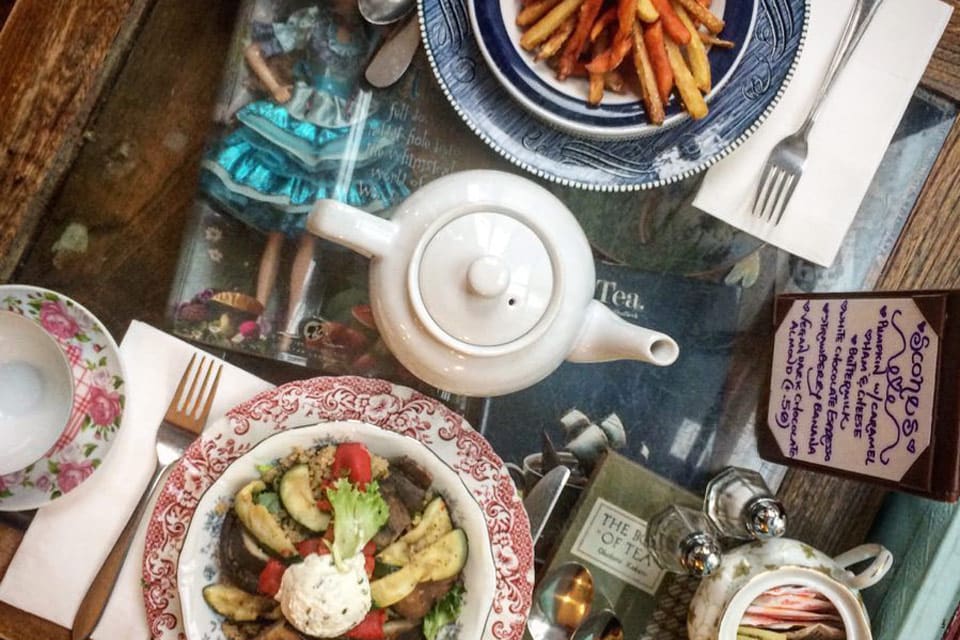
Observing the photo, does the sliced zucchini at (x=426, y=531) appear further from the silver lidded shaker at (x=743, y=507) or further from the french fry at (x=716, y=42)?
the french fry at (x=716, y=42)

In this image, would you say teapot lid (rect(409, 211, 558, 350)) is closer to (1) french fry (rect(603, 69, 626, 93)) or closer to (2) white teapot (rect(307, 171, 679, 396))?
(2) white teapot (rect(307, 171, 679, 396))

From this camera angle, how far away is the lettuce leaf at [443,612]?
0.93m

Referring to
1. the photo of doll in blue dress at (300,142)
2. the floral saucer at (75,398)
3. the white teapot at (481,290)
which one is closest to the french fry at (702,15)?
the white teapot at (481,290)

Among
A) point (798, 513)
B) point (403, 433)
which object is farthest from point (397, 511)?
point (798, 513)

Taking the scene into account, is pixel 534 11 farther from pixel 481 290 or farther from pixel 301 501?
pixel 301 501

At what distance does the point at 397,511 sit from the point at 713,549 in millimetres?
362

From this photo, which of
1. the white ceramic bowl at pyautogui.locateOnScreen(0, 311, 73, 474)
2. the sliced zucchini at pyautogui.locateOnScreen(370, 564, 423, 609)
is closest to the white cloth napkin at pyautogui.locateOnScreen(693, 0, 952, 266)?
the sliced zucchini at pyautogui.locateOnScreen(370, 564, 423, 609)

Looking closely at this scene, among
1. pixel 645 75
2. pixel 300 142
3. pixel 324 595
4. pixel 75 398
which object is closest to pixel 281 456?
pixel 324 595

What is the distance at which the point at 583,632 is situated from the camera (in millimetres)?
991

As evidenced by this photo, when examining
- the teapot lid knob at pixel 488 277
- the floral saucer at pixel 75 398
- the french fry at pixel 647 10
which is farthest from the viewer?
the floral saucer at pixel 75 398

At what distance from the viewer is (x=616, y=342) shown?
812 mm

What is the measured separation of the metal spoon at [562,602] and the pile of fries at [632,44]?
55cm

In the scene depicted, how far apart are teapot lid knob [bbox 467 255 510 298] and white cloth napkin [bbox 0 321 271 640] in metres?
0.37

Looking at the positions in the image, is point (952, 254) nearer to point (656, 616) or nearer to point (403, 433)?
point (656, 616)
